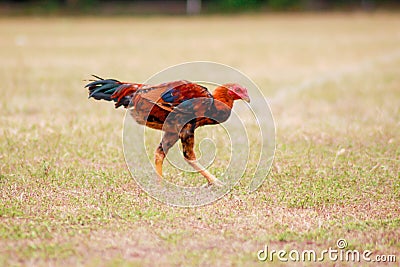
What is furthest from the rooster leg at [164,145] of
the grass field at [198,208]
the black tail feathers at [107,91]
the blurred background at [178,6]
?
the blurred background at [178,6]

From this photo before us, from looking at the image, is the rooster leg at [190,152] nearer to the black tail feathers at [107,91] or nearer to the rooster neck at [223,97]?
the rooster neck at [223,97]

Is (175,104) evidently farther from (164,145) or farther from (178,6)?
(178,6)

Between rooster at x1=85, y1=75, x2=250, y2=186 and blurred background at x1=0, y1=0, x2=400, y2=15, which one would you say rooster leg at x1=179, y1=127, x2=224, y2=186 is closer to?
rooster at x1=85, y1=75, x2=250, y2=186

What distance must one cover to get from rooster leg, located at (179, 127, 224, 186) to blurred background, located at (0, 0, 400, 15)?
2947 cm

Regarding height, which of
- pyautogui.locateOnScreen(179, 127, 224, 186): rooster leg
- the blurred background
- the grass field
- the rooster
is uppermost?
the rooster

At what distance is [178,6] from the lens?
36.1m

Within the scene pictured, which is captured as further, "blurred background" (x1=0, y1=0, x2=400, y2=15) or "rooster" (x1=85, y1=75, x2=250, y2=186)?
"blurred background" (x1=0, y1=0, x2=400, y2=15)

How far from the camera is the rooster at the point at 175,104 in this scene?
469 centimetres

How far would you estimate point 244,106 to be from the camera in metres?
9.42

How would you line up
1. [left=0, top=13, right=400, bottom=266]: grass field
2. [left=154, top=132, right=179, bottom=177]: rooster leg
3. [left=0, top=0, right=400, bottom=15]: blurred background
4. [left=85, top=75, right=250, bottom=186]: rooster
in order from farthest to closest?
[left=0, top=0, right=400, bottom=15]: blurred background, [left=154, top=132, right=179, bottom=177]: rooster leg, [left=85, top=75, right=250, bottom=186]: rooster, [left=0, top=13, right=400, bottom=266]: grass field

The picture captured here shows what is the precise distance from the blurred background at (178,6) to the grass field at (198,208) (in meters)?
20.3

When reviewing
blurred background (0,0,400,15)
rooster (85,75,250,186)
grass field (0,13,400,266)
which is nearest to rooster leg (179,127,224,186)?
rooster (85,75,250,186)

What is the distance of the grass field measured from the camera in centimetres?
375

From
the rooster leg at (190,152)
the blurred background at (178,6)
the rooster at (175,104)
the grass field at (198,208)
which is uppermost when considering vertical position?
the rooster at (175,104)
